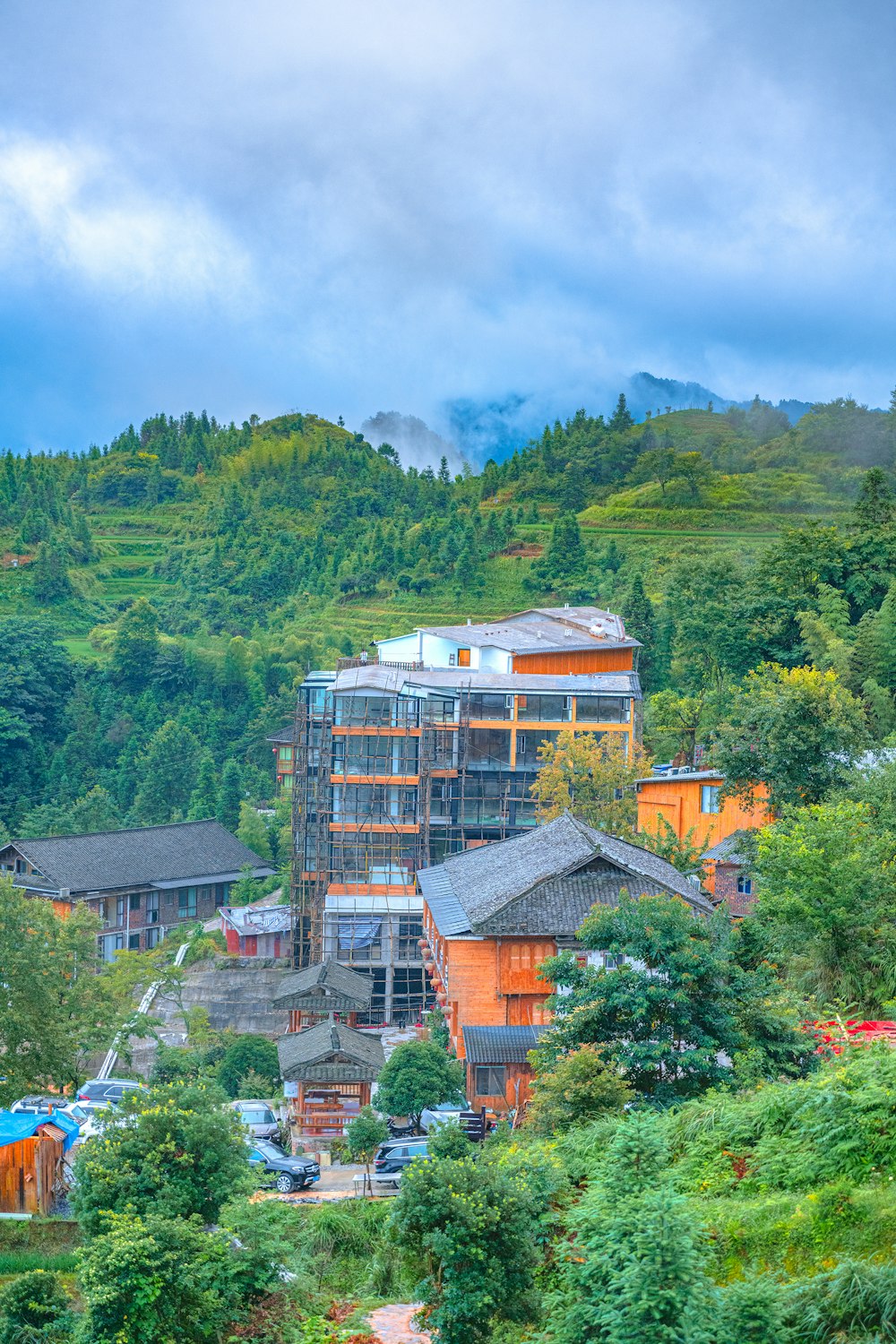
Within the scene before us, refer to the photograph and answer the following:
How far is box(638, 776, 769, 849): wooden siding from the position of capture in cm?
2691

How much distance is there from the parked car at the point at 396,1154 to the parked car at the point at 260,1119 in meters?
2.24

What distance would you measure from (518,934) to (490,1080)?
2300 millimetres

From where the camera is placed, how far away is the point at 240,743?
55344mm

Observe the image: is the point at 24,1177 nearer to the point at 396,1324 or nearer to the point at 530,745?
the point at 396,1324

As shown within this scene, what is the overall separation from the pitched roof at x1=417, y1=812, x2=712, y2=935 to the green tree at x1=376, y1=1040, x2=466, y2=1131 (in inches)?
74.5

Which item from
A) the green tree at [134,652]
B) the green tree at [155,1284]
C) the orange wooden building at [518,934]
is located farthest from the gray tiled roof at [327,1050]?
the green tree at [134,652]

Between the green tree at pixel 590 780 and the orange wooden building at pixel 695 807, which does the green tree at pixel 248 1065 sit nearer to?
the orange wooden building at pixel 695 807

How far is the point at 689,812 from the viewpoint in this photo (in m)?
28.8

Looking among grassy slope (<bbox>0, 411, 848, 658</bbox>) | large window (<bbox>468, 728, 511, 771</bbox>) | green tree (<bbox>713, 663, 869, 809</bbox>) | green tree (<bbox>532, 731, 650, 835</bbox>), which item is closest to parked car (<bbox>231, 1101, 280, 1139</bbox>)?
green tree (<bbox>713, 663, 869, 809</bbox>)

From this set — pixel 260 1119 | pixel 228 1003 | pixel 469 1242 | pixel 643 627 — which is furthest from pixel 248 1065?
pixel 643 627

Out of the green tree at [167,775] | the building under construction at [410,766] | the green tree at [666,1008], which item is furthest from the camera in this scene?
the green tree at [167,775]

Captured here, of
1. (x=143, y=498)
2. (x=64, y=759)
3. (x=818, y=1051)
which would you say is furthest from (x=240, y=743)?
(x=818, y=1051)

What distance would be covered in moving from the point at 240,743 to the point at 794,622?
27.6 metres

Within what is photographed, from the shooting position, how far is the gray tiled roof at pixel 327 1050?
69.1 ft
